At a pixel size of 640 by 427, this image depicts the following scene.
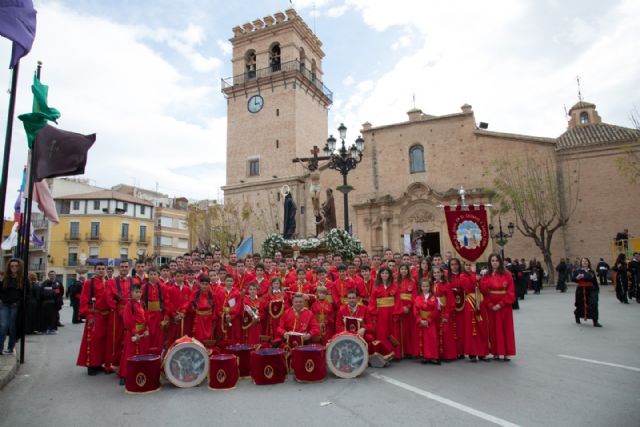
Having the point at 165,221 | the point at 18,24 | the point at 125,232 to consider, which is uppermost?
the point at 165,221

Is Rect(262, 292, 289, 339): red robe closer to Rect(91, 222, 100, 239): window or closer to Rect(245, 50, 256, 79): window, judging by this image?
Rect(245, 50, 256, 79): window

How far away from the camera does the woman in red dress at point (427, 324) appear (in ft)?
A: 24.2

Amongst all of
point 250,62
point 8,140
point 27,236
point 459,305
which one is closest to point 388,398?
point 459,305

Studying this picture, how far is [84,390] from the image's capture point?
6.26 metres

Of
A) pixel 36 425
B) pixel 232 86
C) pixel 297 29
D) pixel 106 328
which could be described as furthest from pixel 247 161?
pixel 36 425

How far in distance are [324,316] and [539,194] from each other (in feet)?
72.9

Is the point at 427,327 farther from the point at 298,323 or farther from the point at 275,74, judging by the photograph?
the point at 275,74

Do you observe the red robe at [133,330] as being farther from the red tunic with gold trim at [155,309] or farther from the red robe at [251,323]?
the red robe at [251,323]

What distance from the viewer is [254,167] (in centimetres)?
3547

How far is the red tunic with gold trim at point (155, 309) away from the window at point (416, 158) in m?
24.9

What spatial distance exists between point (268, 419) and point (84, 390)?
3271 mm

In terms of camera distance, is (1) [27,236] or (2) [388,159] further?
(2) [388,159]

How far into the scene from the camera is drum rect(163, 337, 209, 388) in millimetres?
6121

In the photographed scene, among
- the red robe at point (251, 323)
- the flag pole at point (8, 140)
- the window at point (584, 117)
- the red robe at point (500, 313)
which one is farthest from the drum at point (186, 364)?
the window at point (584, 117)
